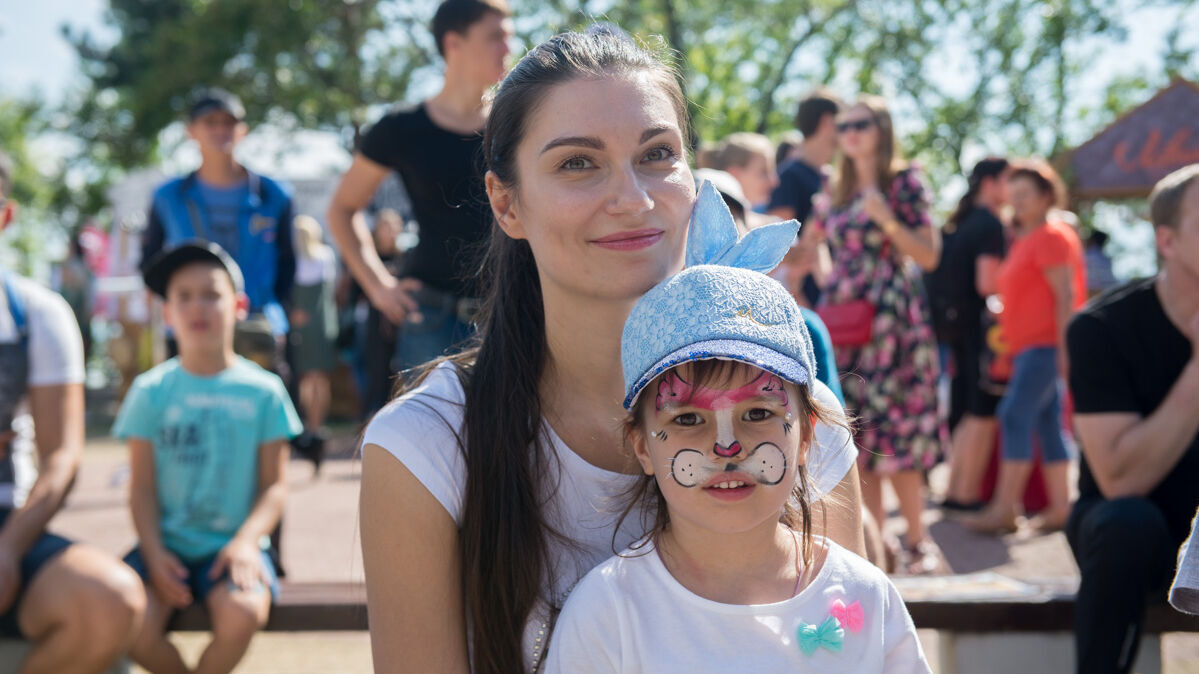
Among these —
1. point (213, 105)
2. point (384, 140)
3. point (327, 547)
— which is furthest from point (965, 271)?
point (213, 105)

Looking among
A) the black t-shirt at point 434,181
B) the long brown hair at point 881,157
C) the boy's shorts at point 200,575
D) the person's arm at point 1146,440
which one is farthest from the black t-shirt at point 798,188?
the boy's shorts at point 200,575

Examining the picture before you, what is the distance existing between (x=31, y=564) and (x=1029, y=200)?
190 inches

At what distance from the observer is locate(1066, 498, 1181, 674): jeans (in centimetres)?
284

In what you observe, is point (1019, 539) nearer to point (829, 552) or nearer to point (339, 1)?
point (829, 552)

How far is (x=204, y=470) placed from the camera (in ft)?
11.4

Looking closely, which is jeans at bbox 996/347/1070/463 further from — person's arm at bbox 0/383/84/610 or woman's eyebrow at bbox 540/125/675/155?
A: person's arm at bbox 0/383/84/610

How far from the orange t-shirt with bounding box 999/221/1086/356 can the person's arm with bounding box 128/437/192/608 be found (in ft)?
14.0

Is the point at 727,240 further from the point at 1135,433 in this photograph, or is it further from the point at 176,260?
the point at 176,260

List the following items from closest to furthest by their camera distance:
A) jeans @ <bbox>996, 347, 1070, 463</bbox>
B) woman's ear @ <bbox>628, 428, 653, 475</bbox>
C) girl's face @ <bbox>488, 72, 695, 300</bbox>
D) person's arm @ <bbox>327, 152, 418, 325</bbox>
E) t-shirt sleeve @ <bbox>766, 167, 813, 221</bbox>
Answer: woman's ear @ <bbox>628, 428, 653, 475</bbox> → girl's face @ <bbox>488, 72, 695, 300</bbox> → person's arm @ <bbox>327, 152, 418, 325</bbox> → t-shirt sleeve @ <bbox>766, 167, 813, 221</bbox> → jeans @ <bbox>996, 347, 1070, 463</bbox>

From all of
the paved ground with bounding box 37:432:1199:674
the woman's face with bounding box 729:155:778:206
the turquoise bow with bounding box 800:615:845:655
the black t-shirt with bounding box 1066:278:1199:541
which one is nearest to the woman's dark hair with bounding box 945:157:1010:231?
the woman's face with bounding box 729:155:778:206

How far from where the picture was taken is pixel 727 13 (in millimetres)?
22047

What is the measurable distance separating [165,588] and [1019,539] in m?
4.24

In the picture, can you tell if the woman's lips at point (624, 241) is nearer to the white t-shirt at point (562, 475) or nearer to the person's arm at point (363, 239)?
the white t-shirt at point (562, 475)

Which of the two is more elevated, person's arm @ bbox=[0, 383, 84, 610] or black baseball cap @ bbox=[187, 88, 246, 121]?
black baseball cap @ bbox=[187, 88, 246, 121]
